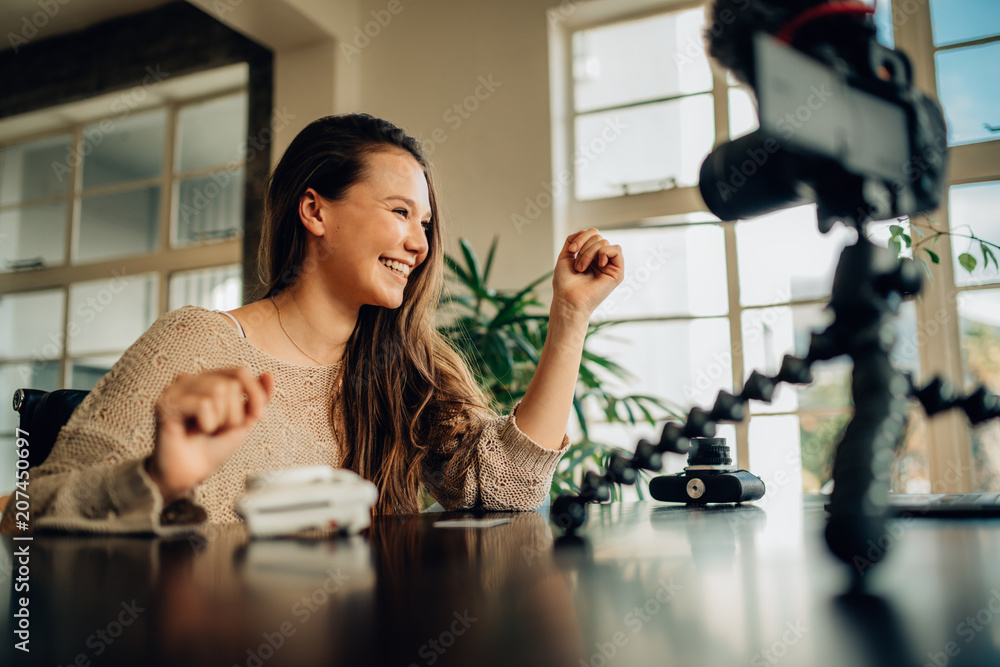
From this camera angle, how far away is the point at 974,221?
2.88 metres

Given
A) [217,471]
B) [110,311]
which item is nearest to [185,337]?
[217,471]

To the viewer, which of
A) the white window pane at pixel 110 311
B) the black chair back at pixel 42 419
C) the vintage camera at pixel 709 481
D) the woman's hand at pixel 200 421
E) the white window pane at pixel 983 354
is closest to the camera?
the woman's hand at pixel 200 421

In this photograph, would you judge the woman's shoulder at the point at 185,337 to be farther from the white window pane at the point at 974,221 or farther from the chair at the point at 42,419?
the white window pane at the point at 974,221

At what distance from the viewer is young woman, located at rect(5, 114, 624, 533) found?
100 cm

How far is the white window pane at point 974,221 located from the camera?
9.25ft

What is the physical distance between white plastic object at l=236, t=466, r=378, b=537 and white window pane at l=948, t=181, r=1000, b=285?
2947 mm

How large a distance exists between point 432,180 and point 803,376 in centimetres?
125

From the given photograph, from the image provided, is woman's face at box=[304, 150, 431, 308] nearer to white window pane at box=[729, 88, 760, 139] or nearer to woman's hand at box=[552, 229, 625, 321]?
woman's hand at box=[552, 229, 625, 321]

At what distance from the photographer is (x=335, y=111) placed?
12.6ft

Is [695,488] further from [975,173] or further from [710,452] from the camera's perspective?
[975,173]

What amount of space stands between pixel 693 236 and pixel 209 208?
295 cm

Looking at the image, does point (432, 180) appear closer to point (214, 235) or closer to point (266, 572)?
point (266, 572)

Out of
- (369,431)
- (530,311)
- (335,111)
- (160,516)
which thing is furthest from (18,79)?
(160,516)

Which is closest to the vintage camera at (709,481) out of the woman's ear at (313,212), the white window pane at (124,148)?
the woman's ear at (313,212)
